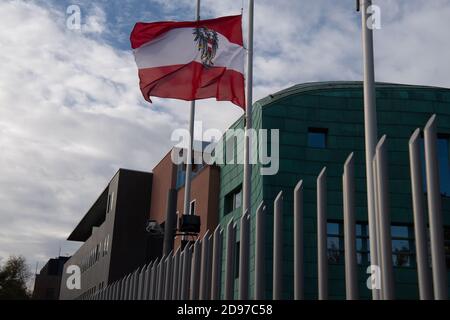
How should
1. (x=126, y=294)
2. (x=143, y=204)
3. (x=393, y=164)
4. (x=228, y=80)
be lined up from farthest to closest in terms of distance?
(x=143, y=204), (x=393, y=164), (x=228, y=80), (x=126, y=294)

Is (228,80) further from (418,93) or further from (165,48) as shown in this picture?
(418,93)

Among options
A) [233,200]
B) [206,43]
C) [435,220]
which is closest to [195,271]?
[435,220]

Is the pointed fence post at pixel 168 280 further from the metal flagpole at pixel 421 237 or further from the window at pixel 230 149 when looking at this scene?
the window at pixel 230 149

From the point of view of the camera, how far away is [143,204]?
4334 centimetres

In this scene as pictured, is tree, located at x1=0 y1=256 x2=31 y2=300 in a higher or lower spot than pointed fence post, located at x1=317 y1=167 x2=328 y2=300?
higher

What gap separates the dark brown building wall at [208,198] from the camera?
30.5 meters

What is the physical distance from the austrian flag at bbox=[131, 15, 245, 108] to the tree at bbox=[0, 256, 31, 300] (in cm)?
7365

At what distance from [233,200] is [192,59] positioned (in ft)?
51.7

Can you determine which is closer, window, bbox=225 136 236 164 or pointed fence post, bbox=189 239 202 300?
pointed fence post, bbox=189 239 202 300

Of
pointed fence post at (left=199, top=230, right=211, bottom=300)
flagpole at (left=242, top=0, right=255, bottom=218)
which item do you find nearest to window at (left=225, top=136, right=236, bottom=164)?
flagpole at (left=242, top=0, right=255, bottom=218)

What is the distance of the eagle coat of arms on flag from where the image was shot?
14.9m

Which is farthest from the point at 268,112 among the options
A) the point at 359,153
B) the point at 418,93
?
the point at 418,93

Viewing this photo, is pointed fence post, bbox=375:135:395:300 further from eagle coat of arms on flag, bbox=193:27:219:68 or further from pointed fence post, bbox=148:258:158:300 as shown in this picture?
eagle coat of arms on flag, bbox=193:27:219:68
